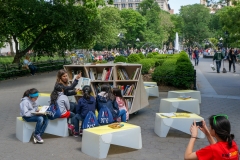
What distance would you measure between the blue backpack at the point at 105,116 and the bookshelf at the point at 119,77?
199 cm

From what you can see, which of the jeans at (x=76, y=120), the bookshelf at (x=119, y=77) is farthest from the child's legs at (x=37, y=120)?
the bookshelf at (x=119, y=77)

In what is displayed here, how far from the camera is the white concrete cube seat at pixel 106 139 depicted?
20.9ft

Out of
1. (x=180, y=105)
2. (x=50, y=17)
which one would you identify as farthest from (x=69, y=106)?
(x=50, y=17)

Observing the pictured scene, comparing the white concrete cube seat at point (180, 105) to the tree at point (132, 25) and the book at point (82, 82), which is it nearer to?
the book at point (82, 82)

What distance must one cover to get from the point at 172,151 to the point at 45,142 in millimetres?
2762

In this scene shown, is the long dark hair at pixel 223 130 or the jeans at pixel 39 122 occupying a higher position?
the long dark hair at pixel 223 130

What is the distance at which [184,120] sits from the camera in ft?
25.3

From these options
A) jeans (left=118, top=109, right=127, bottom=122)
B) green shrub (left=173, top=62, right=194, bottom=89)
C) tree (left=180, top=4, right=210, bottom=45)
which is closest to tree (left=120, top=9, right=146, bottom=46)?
tree (left=180, top=4, right=210, bottom=45)

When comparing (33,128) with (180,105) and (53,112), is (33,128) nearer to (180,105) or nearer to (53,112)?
(53,112)

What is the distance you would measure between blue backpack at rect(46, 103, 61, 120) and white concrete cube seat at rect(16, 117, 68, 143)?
184 millimetres

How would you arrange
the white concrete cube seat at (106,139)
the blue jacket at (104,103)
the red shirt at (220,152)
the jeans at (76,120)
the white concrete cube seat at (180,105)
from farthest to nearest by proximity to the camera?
the white concrete cube seat at (180,105)
the blue jacket at (104,103)
the jeans at (76,120)
the white concrete cube seat at (106,139)
the red shirt at (220,152)

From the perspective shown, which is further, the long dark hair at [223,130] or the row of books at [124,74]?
the row of books at [124,74]

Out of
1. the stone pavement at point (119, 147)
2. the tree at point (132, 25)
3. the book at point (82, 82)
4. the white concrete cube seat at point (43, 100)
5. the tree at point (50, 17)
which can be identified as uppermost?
the tree at point (132, 25)

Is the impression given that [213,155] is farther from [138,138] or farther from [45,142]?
[45,142]
